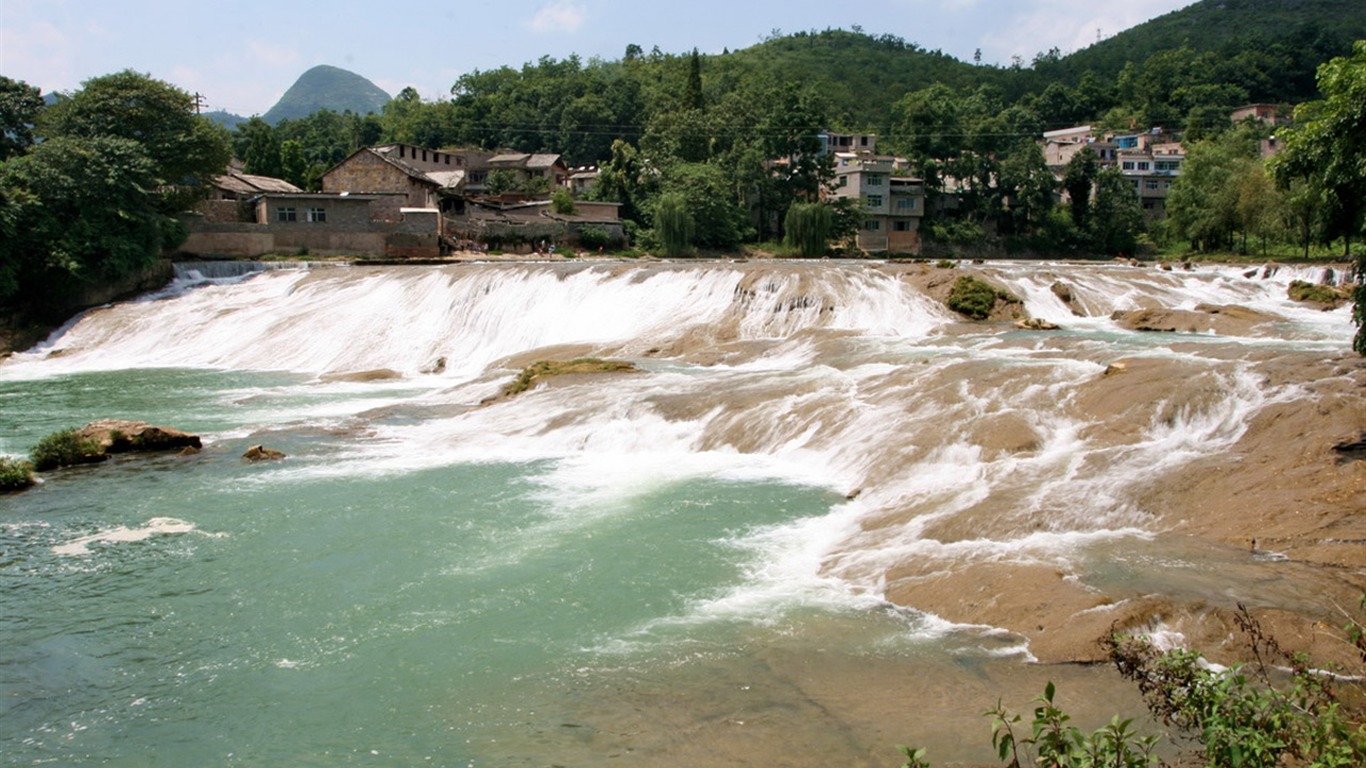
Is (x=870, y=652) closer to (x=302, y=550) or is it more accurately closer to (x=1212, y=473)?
(x=1212, y=473)

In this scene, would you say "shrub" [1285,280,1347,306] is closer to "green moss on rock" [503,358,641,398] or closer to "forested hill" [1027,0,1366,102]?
"green moss on rock" [503,358,641,398]

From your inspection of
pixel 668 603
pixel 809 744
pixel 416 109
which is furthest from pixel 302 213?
pixel 416 109

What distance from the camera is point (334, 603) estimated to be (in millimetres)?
9570

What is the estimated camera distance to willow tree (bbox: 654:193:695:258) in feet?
157

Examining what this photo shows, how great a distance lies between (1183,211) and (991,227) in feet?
44.2

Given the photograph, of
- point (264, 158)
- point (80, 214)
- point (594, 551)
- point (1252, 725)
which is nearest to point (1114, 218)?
point (80, 214)

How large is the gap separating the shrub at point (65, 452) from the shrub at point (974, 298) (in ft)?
60.8

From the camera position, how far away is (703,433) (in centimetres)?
1564

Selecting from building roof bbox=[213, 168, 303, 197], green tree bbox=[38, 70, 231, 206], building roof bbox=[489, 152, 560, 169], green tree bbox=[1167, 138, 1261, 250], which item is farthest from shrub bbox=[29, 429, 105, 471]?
building roof bbox=[489, 152, 560, 169]

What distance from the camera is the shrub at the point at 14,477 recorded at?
13.6 metres

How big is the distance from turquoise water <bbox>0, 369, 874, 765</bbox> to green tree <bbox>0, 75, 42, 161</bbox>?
35483mm

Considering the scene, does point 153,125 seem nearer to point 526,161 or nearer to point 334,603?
point 526,161

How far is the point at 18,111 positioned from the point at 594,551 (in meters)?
43.9

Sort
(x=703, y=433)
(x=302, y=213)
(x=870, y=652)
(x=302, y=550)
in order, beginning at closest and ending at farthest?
1. (x=870, y=652)
2. (x=302, y=550)
3. (x=703, y=433)
4. (x=302, y=213)
